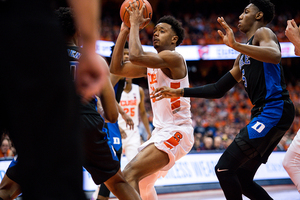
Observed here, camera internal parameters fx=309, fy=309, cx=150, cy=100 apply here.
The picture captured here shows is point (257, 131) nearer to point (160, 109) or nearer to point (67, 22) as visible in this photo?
point (160, 109)

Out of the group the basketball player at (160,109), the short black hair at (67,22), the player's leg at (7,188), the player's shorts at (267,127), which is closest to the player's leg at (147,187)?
the basketball player at (160,109)

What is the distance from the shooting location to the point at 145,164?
3.02m

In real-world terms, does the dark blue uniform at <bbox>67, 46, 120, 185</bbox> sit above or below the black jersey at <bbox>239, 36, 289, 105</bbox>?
below

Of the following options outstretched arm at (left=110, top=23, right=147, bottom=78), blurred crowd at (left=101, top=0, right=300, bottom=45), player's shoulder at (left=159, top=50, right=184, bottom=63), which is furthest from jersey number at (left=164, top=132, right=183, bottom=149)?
blurred crowd at (left=101, top=0, right=300, bottom=45)

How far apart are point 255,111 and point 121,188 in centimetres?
159

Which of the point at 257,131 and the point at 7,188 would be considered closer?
the point at 7,188

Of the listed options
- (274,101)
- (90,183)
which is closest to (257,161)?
(274,101)

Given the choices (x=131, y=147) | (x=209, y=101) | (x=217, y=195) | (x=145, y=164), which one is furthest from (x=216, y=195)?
(x=209, y=101)

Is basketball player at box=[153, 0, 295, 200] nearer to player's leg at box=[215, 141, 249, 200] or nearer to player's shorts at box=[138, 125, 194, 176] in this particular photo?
player's leg at box=[215, 141, 249, 200]

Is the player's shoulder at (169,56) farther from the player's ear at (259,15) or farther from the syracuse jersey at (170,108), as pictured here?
the player's ear at (259,15)

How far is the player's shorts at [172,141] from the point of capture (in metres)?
3.16

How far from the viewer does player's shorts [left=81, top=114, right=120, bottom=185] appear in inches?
103

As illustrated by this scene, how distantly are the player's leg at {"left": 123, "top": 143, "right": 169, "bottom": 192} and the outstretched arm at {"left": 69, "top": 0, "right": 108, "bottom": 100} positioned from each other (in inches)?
75.6

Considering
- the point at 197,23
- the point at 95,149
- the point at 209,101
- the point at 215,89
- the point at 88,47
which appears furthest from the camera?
the point at 197,23
